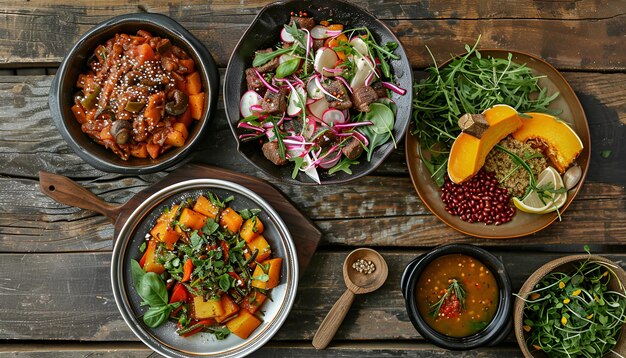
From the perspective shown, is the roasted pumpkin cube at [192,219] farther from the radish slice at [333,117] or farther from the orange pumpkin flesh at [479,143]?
the orange pumpkin flesh at [479,143]

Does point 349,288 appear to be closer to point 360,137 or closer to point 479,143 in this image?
point 360,137

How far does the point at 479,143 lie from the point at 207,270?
1262mm

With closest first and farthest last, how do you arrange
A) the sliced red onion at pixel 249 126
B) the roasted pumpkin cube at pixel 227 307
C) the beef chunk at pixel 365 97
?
the beef chunk at pixel 365 97, the sliced red onion at pixel 249 126, the roasted pumpkin cube at pixel 227 307

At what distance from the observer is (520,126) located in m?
2.42

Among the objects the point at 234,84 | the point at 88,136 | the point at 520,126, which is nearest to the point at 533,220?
the point at 520,126

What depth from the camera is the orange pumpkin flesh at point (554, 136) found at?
2.38 meters

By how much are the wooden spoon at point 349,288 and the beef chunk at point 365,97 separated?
0.69 metres

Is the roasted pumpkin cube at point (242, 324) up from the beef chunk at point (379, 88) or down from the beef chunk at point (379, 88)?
down

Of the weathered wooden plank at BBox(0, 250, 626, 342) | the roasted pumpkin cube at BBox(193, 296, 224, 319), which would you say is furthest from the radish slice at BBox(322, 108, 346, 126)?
the roasted pumpkin cube at BBox(193, 296, 224, 319)

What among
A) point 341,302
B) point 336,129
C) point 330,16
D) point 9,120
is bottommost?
point 341,302

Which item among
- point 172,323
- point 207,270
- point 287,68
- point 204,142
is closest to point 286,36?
point 287,68

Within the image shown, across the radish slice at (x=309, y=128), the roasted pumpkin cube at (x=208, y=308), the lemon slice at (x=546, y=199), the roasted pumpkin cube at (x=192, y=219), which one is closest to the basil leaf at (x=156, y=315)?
the roasted pumpkin cube at (x=208, y=308)

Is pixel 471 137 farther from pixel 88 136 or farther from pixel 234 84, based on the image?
pixel 88 136

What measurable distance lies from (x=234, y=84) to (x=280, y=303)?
Result: 3.21 ft
